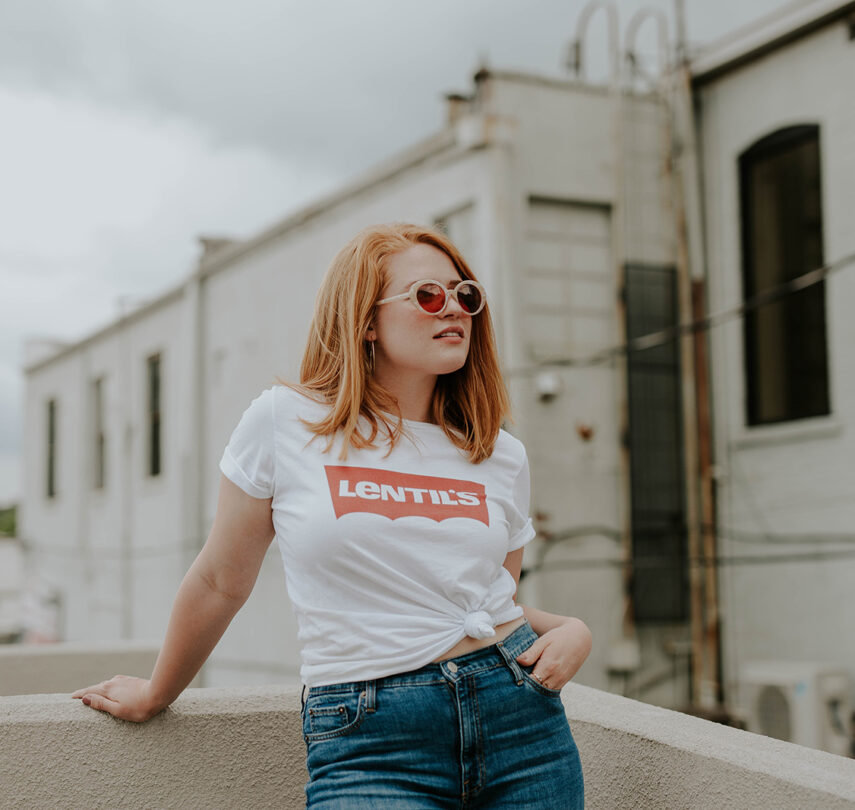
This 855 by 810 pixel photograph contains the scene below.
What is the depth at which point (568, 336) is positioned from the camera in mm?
8594

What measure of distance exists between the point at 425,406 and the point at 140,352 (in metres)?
15.3

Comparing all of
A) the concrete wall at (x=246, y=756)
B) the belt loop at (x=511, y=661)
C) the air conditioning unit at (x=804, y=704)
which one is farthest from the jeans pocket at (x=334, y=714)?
the air conditioning unit at (x=804, y=704)

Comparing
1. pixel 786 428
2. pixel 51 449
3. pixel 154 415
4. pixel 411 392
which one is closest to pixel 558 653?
pixel 411 392

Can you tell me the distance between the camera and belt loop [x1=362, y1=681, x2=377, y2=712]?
5.63 ft

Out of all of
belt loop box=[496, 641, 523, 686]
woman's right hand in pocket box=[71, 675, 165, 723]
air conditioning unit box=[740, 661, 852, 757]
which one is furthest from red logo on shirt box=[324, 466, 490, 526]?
air conditioning unit box=[740, 661, 852, 757]

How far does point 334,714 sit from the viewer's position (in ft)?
5.70

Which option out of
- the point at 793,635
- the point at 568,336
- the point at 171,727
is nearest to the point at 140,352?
the point at 568,336

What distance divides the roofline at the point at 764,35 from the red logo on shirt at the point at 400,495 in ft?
22.0

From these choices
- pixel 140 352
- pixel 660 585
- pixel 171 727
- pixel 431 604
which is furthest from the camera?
pixel 140 352

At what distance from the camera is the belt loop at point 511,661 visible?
183 cm

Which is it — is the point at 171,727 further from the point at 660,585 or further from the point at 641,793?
the point at 660,585

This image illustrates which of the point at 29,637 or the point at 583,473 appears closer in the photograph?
the point at 583,473

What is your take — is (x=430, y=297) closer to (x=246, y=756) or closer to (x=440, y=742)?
(x=440, y=742)

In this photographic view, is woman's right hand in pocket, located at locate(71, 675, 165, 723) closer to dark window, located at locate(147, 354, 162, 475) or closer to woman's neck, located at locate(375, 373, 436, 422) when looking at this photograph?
woman's neck, located at locate(375, 373, 436, 422)
